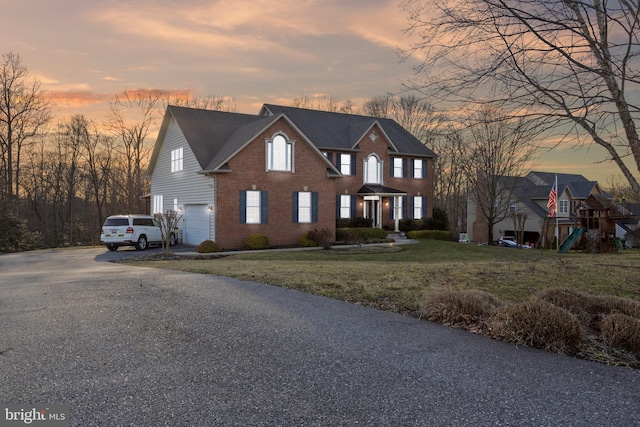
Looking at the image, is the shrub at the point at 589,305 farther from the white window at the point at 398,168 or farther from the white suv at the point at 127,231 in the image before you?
the white window at the point at 398,168

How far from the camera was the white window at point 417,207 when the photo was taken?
118 feet

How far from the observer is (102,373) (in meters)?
4.73

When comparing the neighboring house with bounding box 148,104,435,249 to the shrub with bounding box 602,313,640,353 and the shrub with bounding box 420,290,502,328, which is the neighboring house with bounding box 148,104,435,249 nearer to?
the shrub with bounding box 420,290,502,328

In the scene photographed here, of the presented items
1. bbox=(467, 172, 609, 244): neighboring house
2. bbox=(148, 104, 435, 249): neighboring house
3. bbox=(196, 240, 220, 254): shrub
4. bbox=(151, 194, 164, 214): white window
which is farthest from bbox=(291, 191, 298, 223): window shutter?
bbox=(467, 172, 609, 244): neighboring house

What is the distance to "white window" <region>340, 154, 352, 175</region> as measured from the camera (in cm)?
3309

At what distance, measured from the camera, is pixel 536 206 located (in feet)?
162

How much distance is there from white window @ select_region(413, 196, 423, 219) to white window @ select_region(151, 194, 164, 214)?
1844 centimetres

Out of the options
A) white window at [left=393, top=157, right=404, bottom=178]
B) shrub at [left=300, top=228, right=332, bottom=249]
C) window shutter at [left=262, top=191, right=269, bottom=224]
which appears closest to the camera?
window shutter at [left=262, top=191, right=269, bottom=224]

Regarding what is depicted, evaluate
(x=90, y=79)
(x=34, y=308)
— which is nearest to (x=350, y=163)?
(x=90, y=79)

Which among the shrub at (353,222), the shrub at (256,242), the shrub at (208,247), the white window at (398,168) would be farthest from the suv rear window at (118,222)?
the white window at (398,168)

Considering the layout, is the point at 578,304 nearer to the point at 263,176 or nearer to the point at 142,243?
the point at 263,176

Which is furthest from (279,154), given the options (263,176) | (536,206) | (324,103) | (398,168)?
(536,206)

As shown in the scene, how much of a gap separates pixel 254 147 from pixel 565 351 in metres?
20.8

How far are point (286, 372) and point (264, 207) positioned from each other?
20.7 meters
